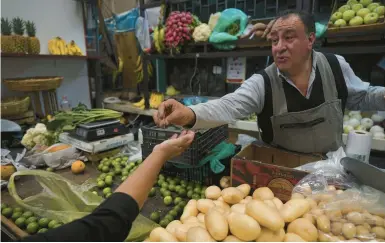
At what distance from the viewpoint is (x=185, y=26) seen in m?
3.54

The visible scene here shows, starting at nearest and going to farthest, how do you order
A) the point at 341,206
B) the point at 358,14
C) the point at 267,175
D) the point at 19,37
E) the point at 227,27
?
the point at 341,206, the point at 267,175, the point at 358,14, the point at 227,27, the point at 19,37

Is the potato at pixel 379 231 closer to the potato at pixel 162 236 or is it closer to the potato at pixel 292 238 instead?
the potato at pixel 292 238

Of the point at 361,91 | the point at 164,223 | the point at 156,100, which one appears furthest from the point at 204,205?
the point at 156,100

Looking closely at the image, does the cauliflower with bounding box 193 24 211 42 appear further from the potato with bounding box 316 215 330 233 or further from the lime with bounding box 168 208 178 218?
the potato with bounding box 316 215 330 233

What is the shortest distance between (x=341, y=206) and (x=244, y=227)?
0.41 m

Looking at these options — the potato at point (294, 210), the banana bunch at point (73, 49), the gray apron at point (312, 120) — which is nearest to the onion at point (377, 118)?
the gray apron at point (312, 120)

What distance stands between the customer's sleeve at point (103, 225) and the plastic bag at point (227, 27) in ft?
9.28

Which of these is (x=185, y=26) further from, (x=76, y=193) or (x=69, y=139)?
(x=76, y=193)

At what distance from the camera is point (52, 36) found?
446 centimetres

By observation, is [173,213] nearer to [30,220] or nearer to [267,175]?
[267,175]

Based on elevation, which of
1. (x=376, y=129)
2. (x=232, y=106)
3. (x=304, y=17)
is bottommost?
(x=376, y=129)

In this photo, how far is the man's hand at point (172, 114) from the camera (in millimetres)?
1319

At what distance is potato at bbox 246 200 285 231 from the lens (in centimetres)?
76

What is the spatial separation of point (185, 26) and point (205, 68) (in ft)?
3.17
